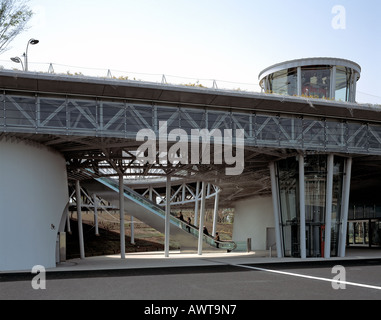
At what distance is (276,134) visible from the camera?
87.0 ft

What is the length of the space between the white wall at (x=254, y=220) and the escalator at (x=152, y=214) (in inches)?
199

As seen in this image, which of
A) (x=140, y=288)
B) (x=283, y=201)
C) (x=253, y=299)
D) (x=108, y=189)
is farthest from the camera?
(x=108, y=189)

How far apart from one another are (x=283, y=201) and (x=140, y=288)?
1711 centimetres

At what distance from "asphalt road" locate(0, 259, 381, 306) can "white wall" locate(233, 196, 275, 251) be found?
2910cm

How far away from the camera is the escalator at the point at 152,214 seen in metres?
42.4

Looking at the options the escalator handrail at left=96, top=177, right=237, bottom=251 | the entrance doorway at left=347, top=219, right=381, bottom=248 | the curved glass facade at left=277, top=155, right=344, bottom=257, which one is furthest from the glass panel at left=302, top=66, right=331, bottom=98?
the entrance doorway at left=347, top=219, right=381, bottom=248

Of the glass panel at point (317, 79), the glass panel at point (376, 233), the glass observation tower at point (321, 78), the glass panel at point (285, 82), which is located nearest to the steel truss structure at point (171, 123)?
the glass observation tower at point (321, 78)

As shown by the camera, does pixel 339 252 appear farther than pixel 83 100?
Yes

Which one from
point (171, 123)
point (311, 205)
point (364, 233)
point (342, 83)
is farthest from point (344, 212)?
point (364, 233)

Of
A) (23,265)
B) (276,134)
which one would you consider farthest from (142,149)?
(23,265)

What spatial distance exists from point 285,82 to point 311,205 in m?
9.10

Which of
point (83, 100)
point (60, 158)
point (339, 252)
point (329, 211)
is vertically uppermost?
point (83, 100)
